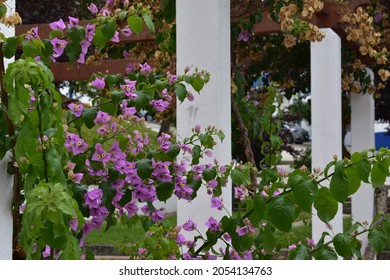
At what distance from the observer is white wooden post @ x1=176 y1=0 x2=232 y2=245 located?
279cm

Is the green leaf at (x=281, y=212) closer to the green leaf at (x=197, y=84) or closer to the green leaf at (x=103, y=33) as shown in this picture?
the green leaf at (x=197, y=84)

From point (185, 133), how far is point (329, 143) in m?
2.84

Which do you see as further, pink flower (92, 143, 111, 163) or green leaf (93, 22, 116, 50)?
pink flower (92, 143, 111, 163)

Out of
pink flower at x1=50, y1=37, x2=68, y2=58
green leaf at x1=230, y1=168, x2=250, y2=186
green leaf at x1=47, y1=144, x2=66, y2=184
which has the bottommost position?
green leaf at x1=230, y1=168, x2=250, y2=186

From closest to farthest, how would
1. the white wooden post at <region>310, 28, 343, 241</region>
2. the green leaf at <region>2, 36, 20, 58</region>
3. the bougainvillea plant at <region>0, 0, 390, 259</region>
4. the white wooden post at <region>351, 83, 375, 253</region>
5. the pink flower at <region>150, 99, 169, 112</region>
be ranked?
the bougainvillea plant at <region>0, 0, 390, 259</region> → the green leaf at <region>2, 36, 20, 58</region> → the pink flower at <region>150, 99, 169, 112</region> → the white wooden post at <region>310, 28, 343, 241</region> → the white wooden post at <region>351, 83, 375, 253</region>

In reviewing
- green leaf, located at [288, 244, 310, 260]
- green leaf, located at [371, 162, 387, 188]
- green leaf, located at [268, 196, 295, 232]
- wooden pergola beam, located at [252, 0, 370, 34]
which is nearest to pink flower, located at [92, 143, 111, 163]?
green leaf, located at [268, 196, 295, 232]

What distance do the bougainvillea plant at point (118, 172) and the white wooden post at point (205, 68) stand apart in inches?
2.8

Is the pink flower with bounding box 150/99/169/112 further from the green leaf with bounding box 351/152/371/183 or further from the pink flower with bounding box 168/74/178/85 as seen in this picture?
the green leaf with bounding box 351/152/371/183

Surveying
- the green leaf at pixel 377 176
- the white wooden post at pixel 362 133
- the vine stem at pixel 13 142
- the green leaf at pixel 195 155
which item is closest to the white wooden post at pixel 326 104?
the white wooden post at pixel 362 133

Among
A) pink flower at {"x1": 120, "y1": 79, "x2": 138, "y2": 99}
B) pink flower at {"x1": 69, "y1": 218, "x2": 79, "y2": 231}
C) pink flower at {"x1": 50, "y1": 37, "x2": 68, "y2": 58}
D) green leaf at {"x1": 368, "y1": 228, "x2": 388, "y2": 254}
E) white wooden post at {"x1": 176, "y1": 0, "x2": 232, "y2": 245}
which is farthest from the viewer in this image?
white wooden post at {"x1": 176, "y1": 0, "x2": 232, "y2": 245}

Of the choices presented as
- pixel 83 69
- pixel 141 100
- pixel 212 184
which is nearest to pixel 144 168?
pixel 141 100

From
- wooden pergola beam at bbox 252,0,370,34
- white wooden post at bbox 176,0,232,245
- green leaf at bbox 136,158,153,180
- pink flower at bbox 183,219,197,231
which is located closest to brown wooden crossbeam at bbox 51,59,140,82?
wooden pergola beam at bbox 252,0,370,34

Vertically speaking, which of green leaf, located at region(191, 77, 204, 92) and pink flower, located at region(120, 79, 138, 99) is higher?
green leaf, located at region(191, 77, 204, 92)
